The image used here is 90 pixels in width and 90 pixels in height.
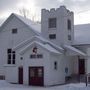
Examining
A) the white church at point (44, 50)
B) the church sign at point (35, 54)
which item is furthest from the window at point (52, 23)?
the church sign at point (35, 54)

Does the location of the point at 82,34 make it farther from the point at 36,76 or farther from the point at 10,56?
the point at 36,76

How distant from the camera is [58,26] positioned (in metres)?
35.7

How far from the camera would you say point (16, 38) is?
37625 mm

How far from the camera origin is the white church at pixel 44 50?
31.9m

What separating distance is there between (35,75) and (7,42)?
8.12 metres

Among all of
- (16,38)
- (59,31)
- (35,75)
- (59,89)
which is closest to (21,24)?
(16,38)

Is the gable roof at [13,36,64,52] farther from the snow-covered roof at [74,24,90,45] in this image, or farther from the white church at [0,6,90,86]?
the snow-covered roof at [74,24,90,45]

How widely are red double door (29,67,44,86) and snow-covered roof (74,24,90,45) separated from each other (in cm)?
745

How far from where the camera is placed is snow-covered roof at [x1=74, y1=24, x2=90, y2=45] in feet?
121

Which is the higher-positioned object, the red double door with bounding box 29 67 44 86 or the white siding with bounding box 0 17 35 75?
the white siding with bounding box 0 17 35 75

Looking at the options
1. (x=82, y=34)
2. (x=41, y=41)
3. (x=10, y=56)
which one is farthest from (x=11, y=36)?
(x=82, y=34)

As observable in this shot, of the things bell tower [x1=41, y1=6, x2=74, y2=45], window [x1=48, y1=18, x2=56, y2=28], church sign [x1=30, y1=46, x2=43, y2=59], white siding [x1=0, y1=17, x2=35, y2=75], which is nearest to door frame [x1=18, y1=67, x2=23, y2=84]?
church sign [x1=30, y1=46, x2=43, y2=59]

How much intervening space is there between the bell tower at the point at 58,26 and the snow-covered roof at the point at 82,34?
1082mm

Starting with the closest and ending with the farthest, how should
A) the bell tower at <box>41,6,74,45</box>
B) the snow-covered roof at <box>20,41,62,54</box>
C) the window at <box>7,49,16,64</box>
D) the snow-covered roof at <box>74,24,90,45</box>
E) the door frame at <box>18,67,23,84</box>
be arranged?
the snow-covered roof at <box>20,41,62,54</box> → the door frame at <box>18,67,23,84</box> → the bell tower at <box>41,6,74,45</box> → the window at <box>7,49,16,64</box> → the snow-covered roof at <box>74,24,90,45</box>
